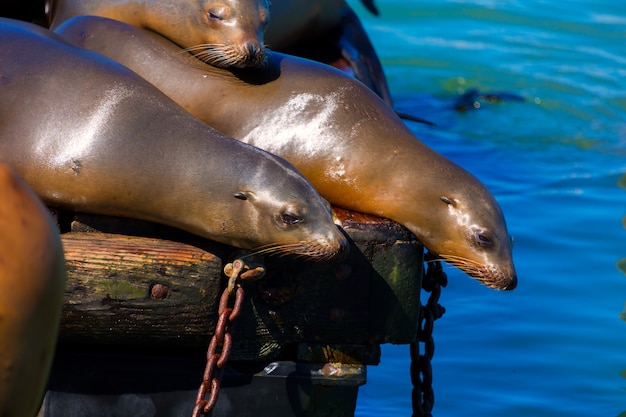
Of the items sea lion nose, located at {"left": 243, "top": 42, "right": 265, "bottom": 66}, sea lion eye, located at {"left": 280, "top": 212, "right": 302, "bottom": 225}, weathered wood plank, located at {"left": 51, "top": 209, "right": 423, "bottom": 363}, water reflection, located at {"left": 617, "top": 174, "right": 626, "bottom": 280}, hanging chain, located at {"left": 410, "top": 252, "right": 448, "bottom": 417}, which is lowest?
water reflection, located at {"left": 617, "top": 174, "right": 626, "bottom": 280}

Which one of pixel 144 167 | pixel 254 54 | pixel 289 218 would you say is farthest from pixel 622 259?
pixel 144 167

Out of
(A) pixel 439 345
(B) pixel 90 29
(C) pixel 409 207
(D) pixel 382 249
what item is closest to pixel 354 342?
(D) pixel 382 249

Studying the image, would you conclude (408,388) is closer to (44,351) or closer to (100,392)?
(100,392)

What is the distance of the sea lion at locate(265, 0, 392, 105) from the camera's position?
19.4ft

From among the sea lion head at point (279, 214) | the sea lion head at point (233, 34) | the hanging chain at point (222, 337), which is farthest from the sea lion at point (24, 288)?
the sea lion head at point (233, 34)

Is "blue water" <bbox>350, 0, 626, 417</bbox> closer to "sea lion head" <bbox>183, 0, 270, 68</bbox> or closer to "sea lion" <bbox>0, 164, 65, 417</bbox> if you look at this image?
"sea lion head" <bbox>183, 0, 270, 68</bbox>

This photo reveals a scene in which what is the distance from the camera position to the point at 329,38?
6.41 metres

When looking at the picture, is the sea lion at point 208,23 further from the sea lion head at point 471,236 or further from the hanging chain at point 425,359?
the hanging chain at point 425,359

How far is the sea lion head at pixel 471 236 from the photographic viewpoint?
13.9 feet

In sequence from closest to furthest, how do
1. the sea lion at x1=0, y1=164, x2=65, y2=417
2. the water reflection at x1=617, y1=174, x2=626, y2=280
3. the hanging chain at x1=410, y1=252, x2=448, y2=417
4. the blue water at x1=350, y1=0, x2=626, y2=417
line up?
the sea lion at x1=0, y1=164, x2=65, y2=417
the hanging chain at x1=410, y1=252, x2=448, y2=417
the blue water at x1=350, y1=0, x2=626, y2=417
the water reflection at x1=617, y1=174, x2=626, y2=280

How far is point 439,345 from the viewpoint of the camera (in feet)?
19.8

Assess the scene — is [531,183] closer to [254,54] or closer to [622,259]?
[622,259]

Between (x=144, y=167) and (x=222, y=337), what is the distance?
62cm

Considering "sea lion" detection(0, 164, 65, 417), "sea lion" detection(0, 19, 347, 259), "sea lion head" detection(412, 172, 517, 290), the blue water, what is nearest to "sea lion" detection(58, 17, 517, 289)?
"sea lion head" detection(412, 172, 517, 290)
